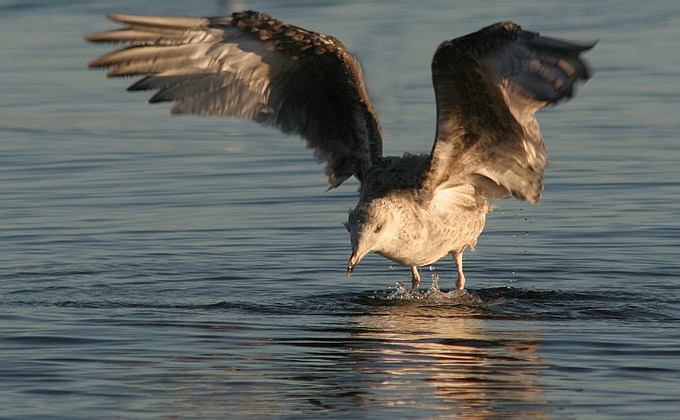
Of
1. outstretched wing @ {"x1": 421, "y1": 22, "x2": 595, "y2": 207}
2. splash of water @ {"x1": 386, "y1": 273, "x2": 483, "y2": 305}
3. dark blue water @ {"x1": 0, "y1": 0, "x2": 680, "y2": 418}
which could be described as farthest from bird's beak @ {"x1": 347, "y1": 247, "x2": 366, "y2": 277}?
splash of water @ {"x1": 386, "y1": 273, "x2": 483, "y2": 305}

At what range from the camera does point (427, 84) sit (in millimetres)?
17438

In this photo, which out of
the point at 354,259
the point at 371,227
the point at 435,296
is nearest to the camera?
the point at 354,259

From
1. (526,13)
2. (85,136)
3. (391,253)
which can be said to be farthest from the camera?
(526,13)

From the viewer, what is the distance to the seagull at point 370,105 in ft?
29.3

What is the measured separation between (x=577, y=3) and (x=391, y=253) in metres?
14.3

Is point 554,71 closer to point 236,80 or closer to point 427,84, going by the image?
point 236,80

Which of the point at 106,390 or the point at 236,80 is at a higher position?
the point at 236,80

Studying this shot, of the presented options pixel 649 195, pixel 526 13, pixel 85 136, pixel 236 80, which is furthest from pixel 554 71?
pixel 526 13

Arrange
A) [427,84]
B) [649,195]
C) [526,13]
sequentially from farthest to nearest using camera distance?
[526,13] < [427,84] < [649,195]

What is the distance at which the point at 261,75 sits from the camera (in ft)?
34.7

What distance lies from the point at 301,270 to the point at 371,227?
1672mm

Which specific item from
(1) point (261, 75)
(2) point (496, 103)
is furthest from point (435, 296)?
(1) point (261, 75)

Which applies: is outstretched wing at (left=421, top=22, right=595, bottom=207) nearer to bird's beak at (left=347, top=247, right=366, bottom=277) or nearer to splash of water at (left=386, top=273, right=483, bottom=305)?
splash of water at (left=386, top=273, right=483, bottom=305)

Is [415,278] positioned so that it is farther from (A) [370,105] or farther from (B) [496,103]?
(B) [496,103]
